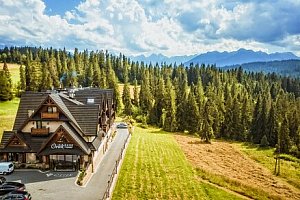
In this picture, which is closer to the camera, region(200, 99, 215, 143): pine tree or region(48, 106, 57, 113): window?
region(48, 106, 57, 113): window

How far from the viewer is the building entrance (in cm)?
4128

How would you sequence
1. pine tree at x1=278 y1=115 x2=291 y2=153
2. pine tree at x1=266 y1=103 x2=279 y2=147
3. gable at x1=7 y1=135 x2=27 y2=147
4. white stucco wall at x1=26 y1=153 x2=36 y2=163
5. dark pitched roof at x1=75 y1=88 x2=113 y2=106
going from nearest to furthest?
gable at x1=7 y1=135 x2=27 y2=147
white stucco wall at x1=26 y1=153 x2=36 y2=163
dark pitched roof at x1=75 y1=88 x2=113 y2=106
pine tree at x1=278 y1=115 x2=291 y2=153
pine tree at x1=266 y1=103 x2=279 y2=147

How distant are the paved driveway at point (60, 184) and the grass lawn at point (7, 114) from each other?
1047 inches

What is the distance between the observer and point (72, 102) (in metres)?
46.9

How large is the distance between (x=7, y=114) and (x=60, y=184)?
1970 inches

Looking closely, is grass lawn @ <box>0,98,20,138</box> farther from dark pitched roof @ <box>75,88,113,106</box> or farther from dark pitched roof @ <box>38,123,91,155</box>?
dark pitched roof @ <box>38,123,91,155</box>

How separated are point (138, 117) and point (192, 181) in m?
61.8

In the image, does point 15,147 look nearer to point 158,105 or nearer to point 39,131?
point 39,131

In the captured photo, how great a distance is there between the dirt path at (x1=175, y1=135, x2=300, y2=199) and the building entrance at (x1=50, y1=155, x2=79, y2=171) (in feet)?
68.5

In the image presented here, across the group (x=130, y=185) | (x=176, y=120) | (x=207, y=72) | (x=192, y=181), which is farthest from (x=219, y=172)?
(x=207, y=72)

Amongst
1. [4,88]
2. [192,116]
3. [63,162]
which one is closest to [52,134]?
[63,162]

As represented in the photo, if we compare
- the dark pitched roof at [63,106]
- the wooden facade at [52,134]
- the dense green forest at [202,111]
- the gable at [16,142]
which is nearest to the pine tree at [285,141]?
the dense green forest at [202,111]

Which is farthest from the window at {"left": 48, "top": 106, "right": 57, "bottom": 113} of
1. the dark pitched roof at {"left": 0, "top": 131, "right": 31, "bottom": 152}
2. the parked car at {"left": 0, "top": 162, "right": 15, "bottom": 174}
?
the parked car at {"left": 0, "top": 162, "right": 15, "bottom": 174}

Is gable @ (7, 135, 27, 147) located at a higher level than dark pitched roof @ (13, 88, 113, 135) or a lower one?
lower
